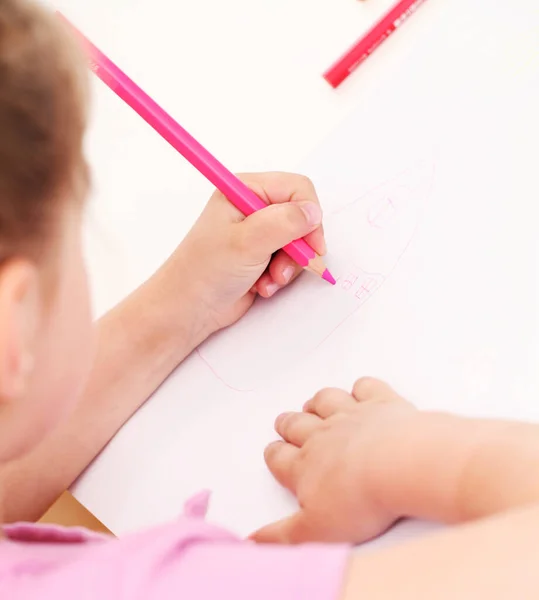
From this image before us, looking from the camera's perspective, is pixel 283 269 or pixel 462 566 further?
pixel 283 269

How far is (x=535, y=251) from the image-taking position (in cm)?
40

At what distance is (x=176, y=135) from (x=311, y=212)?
0.10m

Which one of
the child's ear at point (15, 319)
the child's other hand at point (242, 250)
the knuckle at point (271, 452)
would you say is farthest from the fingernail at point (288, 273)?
the child's ear at point (15, 319)

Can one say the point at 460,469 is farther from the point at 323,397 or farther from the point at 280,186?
the point at 280,186

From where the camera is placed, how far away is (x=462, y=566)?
0.26 metres

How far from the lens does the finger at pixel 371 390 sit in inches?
15.9

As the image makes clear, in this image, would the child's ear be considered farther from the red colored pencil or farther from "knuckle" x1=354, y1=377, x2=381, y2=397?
the red colored pencil

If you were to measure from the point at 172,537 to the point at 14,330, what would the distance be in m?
0.13

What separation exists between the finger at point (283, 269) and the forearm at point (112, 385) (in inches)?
2.6

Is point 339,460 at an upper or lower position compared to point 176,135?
lower

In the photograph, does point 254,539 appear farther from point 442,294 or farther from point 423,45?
point 423,45

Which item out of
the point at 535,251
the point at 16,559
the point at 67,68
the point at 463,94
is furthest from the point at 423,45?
the point at 16,559

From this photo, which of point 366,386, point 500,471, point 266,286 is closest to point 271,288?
point 266,286

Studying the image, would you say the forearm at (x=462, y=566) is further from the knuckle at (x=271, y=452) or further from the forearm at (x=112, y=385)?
the forearm at (x=112, y=385)
